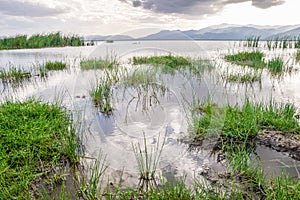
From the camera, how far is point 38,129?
3.41 m

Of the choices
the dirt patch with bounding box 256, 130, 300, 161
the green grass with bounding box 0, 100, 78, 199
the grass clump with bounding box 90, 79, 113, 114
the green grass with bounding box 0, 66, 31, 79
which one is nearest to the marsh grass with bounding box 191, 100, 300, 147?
the dirt patch with bounding box 256, 130, 300, 161

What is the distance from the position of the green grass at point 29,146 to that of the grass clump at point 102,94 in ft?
3.68

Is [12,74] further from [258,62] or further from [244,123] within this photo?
[258,62]

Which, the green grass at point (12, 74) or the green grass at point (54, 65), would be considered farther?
the green grass at point (54, 65)

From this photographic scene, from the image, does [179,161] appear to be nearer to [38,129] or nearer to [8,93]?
[38,129]

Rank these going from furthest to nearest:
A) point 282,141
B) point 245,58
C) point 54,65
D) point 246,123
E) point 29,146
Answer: point 245,58, point 54,65, point 246,123, point 282,141, point 29,146

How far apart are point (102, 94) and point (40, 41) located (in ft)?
58.2

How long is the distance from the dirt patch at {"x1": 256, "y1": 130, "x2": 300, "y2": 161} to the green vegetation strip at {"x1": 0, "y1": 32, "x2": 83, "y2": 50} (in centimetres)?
2026

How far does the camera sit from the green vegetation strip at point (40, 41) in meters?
18.8

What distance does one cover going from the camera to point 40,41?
2012cm

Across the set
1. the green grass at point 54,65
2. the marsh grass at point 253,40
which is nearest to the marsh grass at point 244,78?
the green grass at point 54,65

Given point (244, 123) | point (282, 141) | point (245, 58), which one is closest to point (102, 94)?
point (244, 123)

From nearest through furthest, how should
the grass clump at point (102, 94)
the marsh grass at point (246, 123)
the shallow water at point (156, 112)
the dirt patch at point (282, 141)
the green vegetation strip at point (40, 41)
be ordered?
the shallow water at point (156, 112) < the dirt patch at point (282, 141) < the marsh grass at point (246, 123) < the grass clump at point (102, 94) < the green vegetation strip at point (40, 41)

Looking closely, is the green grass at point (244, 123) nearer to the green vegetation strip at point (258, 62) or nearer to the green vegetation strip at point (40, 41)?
the green vegetation strip at point (258, 62)
